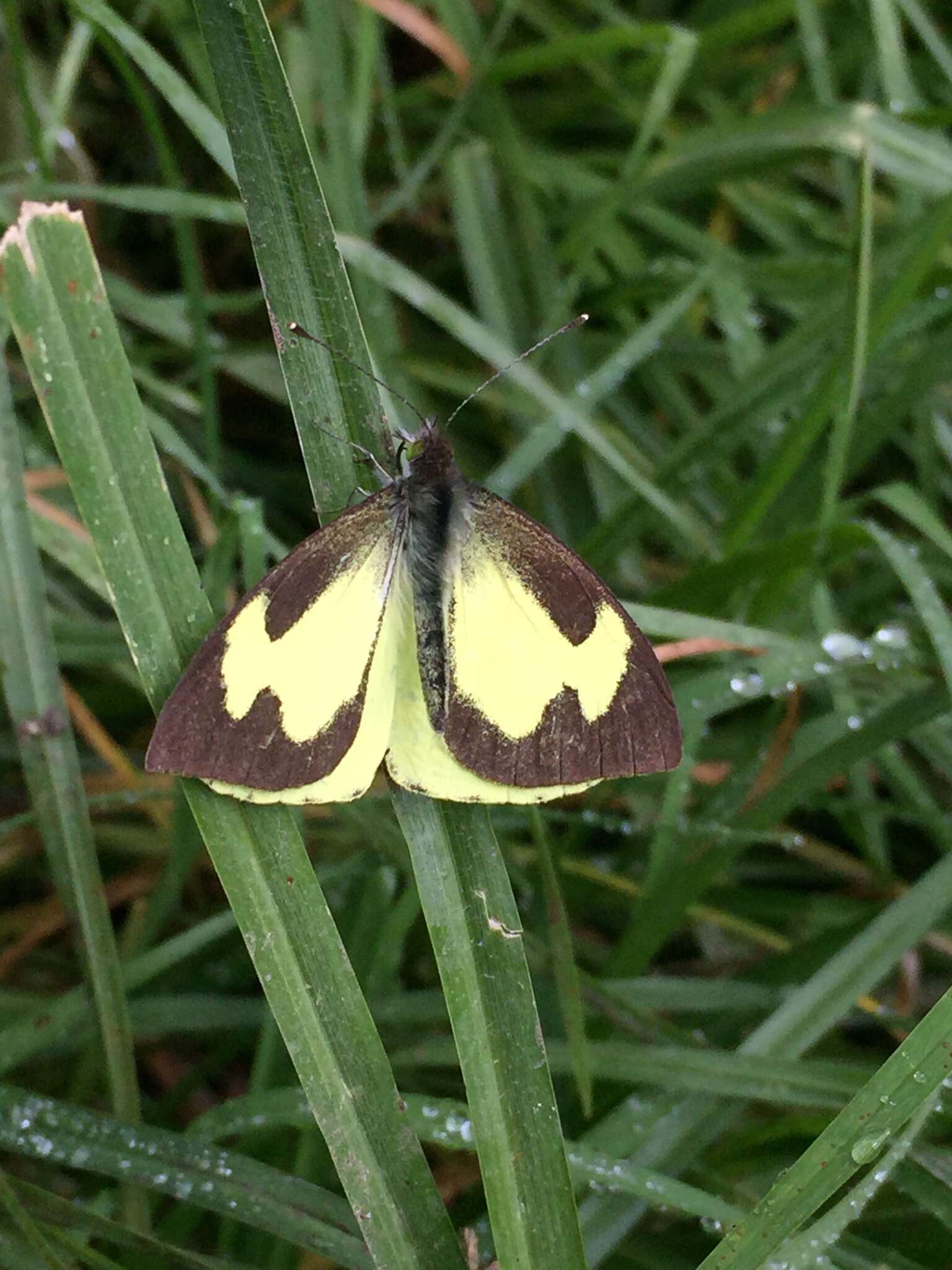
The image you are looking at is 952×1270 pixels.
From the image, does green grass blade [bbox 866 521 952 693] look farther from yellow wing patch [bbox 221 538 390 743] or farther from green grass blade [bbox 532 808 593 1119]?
yellow wing patch [bbox 221 538 390 743]

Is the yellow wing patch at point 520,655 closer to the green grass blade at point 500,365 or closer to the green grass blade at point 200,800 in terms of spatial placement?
the green grass blade at point 200,800

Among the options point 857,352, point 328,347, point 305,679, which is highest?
point 857,352

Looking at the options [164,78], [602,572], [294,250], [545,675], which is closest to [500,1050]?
[545,675]

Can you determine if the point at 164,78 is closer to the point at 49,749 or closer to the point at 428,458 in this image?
the point at 428,458

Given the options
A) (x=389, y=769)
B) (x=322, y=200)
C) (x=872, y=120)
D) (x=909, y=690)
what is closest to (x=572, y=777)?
(x=389, y=769)

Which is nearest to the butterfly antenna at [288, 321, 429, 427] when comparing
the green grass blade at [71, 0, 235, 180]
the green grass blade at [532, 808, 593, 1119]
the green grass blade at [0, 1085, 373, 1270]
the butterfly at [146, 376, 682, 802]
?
the butterfly at [146, 376, 682, 802]

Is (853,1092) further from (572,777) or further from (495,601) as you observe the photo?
(495,601)
